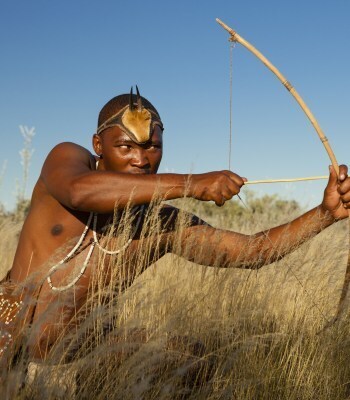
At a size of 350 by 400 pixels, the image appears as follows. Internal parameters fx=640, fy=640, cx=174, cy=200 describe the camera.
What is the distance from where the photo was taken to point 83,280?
3.00m

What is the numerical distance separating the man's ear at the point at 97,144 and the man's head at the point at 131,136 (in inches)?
0.6

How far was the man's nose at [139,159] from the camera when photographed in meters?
3.02

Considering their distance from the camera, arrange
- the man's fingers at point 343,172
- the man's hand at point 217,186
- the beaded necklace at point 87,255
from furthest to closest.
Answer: the man's fingers at point 343,172 < the beaded necklace at point 87,255 < the man's hand at point 217,186

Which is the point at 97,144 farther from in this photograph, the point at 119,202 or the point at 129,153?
the point at 119,202

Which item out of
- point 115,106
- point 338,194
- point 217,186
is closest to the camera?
point 217,186

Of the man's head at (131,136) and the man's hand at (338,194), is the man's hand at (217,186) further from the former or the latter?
the man's hand at (338,194)

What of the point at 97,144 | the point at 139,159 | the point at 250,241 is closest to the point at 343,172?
the point at 250,241

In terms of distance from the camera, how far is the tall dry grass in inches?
88.4

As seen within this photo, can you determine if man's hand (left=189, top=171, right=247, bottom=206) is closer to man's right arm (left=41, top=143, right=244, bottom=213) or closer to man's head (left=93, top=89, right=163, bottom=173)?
man's right arm (left=41, top=143, right=244, bottom=213)

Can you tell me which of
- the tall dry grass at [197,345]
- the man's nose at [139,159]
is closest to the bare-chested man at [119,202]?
the man's nose at [139,159]

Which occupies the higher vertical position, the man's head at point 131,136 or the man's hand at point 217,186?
the man's head at point 131,136

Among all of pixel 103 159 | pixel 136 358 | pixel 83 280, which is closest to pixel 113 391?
pixel 136 358

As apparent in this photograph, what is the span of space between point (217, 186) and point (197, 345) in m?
0.74

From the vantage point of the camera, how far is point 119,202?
2.60 meters
